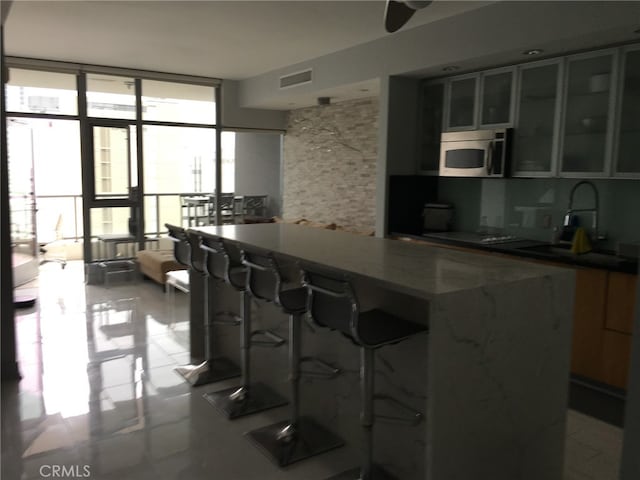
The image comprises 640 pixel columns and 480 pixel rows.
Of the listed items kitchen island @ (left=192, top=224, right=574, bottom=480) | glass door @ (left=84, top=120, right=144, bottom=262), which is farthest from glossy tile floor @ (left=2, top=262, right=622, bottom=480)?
glass door @ (left=84, top=120, right=144, bottom=262)

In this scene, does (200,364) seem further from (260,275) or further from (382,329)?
(382,329)

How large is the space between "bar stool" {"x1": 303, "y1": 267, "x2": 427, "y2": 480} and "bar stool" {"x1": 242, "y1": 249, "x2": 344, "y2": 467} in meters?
0.37

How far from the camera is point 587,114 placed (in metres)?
3.91

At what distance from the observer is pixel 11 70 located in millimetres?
6426

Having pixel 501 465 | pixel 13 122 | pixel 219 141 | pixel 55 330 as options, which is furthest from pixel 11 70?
pixel 501 465

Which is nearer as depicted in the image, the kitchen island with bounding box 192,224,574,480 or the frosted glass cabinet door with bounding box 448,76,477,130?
the kitchen island with bounding box 192,224,574,480

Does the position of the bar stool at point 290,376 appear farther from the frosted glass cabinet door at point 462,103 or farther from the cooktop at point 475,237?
the frosted glass cabinet door at point 462,103

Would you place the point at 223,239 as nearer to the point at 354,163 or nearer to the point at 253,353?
the point at 253,353

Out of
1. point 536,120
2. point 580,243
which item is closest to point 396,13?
point 536,120

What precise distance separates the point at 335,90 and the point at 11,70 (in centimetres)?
405

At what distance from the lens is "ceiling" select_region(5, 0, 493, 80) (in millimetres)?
4289

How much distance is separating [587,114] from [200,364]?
3520 millimetres

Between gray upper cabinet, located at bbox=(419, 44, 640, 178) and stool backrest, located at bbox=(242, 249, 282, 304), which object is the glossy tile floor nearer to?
stool backrest, located at bbox=(242, 249, 282, 304)

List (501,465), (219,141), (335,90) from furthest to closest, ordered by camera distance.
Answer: (219,141), (335,90), (501,465)
